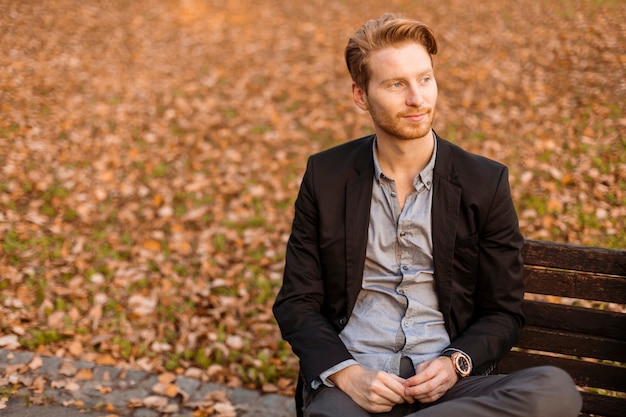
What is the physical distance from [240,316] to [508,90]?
207 inches

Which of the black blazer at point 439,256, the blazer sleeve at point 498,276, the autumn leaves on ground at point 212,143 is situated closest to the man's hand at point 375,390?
the black blazer at point 439,256

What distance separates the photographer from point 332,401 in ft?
9.19

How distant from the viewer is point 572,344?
3170mm

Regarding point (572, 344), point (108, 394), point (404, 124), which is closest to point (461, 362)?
point (572, 344)

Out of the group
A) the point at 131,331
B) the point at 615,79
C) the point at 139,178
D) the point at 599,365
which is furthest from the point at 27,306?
the point at 615,79

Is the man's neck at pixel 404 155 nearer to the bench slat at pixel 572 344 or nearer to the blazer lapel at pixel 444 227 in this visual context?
the blazer lapel at pixel 444 227

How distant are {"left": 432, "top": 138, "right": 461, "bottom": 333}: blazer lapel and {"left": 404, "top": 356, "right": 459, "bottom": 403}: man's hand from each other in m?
0.32

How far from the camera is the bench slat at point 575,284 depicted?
10.1 feet

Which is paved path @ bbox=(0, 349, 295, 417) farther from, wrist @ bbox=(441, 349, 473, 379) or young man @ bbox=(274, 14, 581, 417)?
wrist @ bbox=(441, 349, 473, 379)

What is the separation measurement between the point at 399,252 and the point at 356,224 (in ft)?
0.84

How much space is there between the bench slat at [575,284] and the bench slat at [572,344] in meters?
0.21

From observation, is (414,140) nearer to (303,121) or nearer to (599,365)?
(599,365)

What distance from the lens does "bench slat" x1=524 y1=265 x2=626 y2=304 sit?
3.07 m

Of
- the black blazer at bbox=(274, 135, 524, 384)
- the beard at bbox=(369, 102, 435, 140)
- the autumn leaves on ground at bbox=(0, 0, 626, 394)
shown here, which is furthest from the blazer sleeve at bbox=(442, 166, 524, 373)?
the autumn leaves on ground at bbox=(0, 0, 626, 394)
